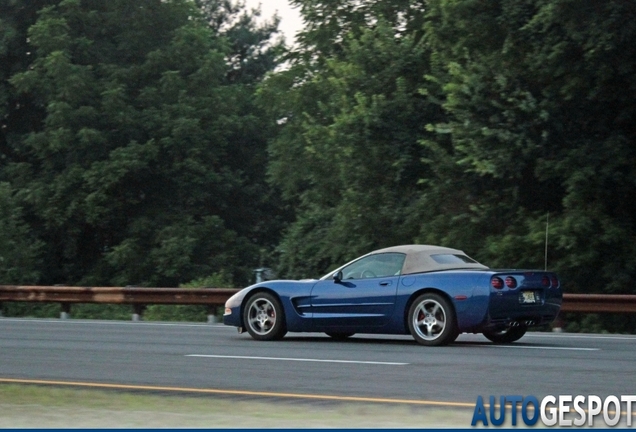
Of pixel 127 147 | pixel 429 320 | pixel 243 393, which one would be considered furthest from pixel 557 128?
pixel 127 147

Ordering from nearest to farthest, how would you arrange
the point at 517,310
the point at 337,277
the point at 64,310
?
the point at 517,310, the point at 337,277, the point at 64,310

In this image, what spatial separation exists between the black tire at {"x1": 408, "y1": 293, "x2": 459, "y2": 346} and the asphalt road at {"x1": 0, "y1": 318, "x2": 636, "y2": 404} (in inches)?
8.7

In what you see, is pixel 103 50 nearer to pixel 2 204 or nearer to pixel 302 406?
pixel 2 204

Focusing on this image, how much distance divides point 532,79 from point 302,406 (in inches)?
738

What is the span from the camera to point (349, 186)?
33000mm

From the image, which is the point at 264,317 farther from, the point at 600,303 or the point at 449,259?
the point at 600,303

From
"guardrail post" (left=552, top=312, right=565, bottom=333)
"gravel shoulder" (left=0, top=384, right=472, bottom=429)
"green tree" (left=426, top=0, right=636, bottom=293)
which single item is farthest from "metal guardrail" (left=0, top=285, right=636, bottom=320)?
"gravel shoulder" (left=0, top=384, right=472, bottom=429)

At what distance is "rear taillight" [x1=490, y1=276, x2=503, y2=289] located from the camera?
14479mm

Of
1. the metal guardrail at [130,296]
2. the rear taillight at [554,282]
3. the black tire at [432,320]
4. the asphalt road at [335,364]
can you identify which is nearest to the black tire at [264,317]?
the asphalt road at [335,364]

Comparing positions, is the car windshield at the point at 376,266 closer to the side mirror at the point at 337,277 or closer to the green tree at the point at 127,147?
the side mirror at the point at 337,277

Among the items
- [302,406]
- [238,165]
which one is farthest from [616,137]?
[238,165]

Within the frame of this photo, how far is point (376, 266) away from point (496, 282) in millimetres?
1825

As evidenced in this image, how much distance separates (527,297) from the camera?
14.7 metres

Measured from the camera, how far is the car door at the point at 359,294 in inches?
603
